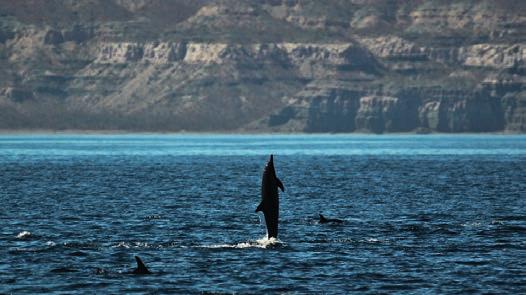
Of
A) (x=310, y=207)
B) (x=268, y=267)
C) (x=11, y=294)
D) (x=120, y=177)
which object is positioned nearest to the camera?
(x=11, y=294)

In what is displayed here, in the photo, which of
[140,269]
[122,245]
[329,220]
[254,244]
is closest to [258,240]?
[254,244]

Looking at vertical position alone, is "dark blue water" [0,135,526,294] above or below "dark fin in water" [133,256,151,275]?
Result: below

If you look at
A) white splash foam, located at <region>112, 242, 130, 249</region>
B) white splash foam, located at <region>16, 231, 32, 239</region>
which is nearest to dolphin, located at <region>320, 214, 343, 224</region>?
white splash foam, located at <region>112, 242, 130, 249</region>

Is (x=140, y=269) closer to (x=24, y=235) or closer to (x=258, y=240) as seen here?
(x=258, y=240)

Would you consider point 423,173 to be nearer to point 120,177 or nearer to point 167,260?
point 120,177

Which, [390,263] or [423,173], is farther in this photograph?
[423,173]

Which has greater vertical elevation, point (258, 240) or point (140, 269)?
point (140, 269)

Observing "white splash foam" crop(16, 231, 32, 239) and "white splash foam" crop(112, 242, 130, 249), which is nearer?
"white splash foam" crop(112, 242, 130, 249)

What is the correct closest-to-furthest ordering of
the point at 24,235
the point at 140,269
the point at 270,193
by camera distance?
1. the point at 140,269
2. the point at 270,193
3. the point at 24,235

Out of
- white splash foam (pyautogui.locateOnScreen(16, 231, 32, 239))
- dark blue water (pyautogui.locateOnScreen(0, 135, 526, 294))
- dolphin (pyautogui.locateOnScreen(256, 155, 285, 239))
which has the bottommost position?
dark blue water (pyautogui.locateOnScreen(0, 135, 526, 294))

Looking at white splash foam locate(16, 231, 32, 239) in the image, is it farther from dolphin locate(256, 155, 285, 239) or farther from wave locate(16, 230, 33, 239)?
dolphin locate(256, 155, 285, 239)

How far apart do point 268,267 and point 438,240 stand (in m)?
11.8

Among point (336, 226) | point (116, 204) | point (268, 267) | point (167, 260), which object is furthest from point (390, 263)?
point (116, 204)

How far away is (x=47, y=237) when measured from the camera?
62.8 m
